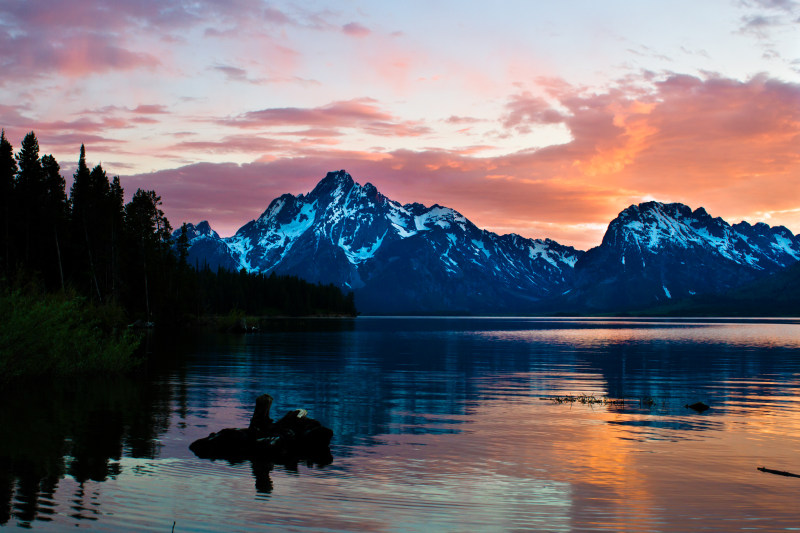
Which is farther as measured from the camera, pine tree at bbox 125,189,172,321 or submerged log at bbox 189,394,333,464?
pine tree at bbox 125,189,172,321

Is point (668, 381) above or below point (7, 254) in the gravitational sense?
below

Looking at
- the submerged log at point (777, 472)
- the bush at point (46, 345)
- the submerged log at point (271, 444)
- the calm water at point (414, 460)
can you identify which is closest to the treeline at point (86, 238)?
the bush at point (46, 345)

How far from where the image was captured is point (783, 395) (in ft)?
167

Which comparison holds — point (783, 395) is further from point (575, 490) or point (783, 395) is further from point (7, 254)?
point (7, 254)

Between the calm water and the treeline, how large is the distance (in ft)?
156

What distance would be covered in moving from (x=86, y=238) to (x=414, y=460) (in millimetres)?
103338

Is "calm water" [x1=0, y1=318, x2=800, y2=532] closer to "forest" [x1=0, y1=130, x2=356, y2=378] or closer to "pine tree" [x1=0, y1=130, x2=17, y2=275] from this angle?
"forest" [x1=0, y1=130, x2=356, y2=378]

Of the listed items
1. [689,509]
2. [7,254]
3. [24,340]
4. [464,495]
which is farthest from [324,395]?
[7,254]

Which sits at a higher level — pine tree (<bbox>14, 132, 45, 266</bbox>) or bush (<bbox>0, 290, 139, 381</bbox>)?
pine tree (<bbox>14, 132, 45, 266</bbox>)

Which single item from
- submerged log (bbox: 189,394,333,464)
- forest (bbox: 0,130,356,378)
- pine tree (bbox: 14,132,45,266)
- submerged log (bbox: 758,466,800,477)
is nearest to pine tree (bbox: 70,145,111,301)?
forest (bbox: 0,130,356,378)

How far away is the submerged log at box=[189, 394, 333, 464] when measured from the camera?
89.1 ft

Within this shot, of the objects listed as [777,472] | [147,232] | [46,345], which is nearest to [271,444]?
[777,472]

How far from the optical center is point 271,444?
2744 cm

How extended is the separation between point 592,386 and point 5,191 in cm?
8712
